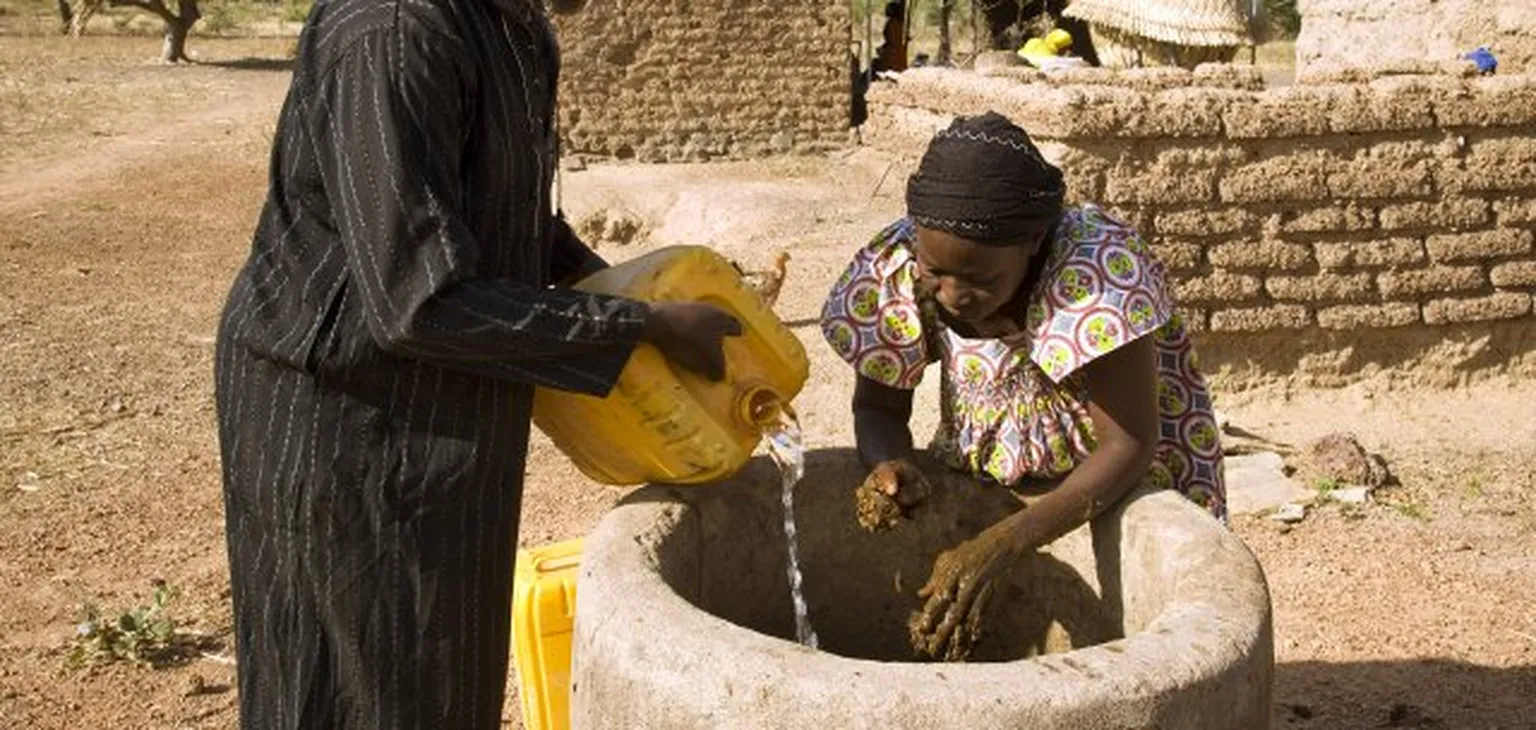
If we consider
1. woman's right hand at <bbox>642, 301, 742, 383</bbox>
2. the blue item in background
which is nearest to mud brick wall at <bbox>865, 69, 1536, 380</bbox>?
the blue item in background

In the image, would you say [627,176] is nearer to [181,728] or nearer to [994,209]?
[181,728]

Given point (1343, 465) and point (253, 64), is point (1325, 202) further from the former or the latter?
point (253, 64)

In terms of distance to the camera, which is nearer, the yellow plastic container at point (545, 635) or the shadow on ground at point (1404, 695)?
the yellow plastic container at point (545, 635)

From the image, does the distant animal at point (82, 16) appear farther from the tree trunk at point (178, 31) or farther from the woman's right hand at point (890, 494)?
the woman's right hand at point (890, 494)

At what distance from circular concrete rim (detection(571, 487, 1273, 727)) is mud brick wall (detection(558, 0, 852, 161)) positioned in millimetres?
10347

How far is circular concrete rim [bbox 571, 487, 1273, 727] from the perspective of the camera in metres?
1.90

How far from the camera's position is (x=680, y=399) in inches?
92.0

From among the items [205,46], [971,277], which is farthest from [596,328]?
[205,46]

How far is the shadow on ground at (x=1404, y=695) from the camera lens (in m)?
3.86

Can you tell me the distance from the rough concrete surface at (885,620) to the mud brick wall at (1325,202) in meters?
2.99

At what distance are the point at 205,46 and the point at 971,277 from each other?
26.0 metres

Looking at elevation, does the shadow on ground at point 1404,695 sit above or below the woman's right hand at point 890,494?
below

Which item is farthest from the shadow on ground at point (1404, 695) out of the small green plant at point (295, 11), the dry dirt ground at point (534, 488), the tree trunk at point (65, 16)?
the small green plant at point (295, 11)

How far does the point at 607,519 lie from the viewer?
252 centimetres
